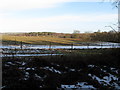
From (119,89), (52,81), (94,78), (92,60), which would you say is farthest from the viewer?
(92,60)

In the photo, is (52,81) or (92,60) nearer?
(52,81)

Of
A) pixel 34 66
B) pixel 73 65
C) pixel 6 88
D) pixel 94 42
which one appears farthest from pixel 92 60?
pixel 94 42

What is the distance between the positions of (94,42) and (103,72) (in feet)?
113

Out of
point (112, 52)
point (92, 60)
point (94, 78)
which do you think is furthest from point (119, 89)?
point (112, 52)

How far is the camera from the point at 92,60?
13.2 meters

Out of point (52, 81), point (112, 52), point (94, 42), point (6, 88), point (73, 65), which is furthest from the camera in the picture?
point (94, 42)

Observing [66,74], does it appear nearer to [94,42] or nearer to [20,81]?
[20,81]

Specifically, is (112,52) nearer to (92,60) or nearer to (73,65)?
(92,60)

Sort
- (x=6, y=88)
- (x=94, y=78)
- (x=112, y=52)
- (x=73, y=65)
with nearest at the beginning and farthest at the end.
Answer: (x=6, y=88) < (x=94, y=78) < (x=73, y=65) < (x=112, y=52)

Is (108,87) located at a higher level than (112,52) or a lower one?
lower

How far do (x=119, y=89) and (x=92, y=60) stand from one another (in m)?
5.17

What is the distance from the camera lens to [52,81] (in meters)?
8.70

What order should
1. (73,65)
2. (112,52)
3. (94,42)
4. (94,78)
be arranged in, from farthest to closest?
(94,42)
(112,52)
(73,65)
(94,78)

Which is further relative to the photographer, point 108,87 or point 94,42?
point 94,42
